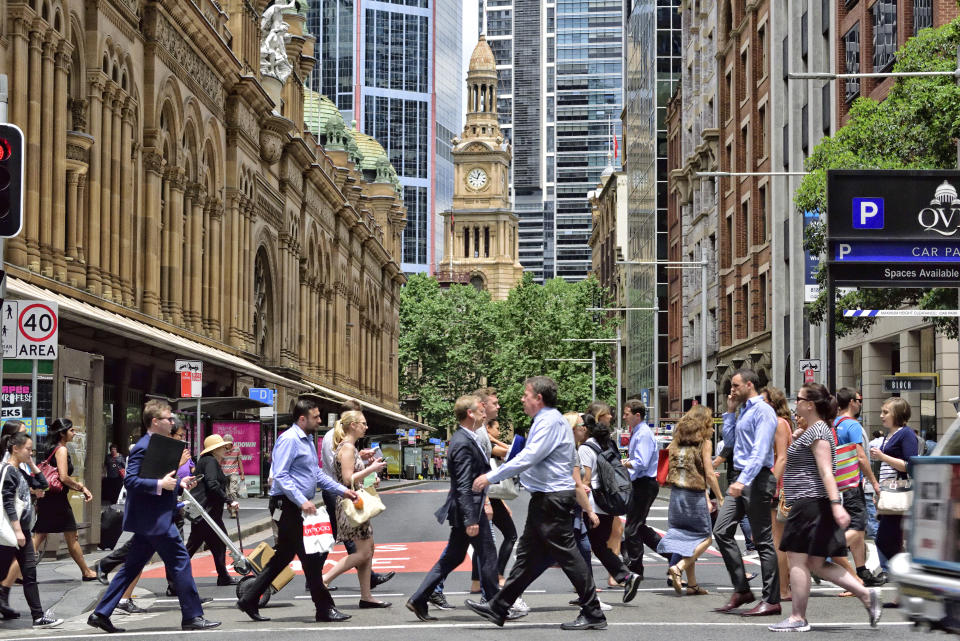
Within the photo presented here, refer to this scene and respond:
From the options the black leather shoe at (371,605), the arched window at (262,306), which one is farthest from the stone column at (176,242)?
the black leather shoe at (371,605)

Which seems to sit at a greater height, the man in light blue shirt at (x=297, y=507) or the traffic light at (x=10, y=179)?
the traffic light at (x=10, y=179)

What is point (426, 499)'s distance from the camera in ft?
145

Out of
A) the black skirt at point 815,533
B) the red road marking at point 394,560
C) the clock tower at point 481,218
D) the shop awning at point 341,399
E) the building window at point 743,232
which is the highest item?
the clock tower at point 481,218

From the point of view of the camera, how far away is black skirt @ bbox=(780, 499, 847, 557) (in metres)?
11.1

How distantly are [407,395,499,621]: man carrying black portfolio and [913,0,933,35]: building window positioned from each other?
77.6 feet

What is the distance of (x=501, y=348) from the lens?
9731cm

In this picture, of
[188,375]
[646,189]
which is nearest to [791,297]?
[188,375]

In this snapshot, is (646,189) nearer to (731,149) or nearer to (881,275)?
(731,149)

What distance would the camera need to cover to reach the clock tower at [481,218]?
181 m

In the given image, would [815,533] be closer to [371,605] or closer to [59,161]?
[371,605]

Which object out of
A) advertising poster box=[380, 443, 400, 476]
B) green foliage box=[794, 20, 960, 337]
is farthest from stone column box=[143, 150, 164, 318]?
advertising poster box=[380, 443, 400, 476]

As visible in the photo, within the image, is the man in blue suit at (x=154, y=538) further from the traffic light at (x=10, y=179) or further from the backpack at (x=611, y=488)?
the backpack at (x=611, y=488)

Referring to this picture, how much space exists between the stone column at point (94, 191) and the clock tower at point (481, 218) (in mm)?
148093

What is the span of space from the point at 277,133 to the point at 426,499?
13.0m
